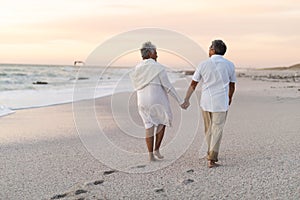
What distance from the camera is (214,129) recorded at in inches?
245

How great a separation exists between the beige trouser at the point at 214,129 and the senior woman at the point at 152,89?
475mm

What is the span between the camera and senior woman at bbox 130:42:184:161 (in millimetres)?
6125

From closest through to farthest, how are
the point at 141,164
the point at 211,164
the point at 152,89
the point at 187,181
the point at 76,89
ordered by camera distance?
the point at 187,181 → the point at 211,164 → the point at 152,89 → the point at 141,164 → the point at 76,89

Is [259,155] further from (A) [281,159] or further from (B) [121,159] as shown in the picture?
(B) [121,159]

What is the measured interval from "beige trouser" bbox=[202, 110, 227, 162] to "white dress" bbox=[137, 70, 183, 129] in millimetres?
487

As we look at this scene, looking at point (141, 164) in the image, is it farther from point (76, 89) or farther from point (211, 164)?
point (76, 89)

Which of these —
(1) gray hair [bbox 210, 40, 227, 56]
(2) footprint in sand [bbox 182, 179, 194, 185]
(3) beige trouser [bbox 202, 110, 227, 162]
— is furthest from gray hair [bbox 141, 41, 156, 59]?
(2) footprint in sand [bbox 182, 179, 194, 185]

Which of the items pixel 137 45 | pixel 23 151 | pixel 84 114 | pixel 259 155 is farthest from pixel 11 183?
pixel 259 155

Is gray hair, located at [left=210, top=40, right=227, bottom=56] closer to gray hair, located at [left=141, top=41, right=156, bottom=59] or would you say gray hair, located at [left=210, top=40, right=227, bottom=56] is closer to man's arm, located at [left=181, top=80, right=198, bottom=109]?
man's arm, located at [left=181, top=80, right=198, bottom=109]

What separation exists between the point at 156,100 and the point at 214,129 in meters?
0.94

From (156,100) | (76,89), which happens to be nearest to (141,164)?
(156,100)

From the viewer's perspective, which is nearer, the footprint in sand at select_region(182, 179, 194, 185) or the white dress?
the footprint in sand at select_region(182, 179, 194, 185)

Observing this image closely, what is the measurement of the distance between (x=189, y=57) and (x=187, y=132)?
1.39 m

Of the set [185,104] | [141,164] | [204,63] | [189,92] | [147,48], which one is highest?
A: [147,48]
